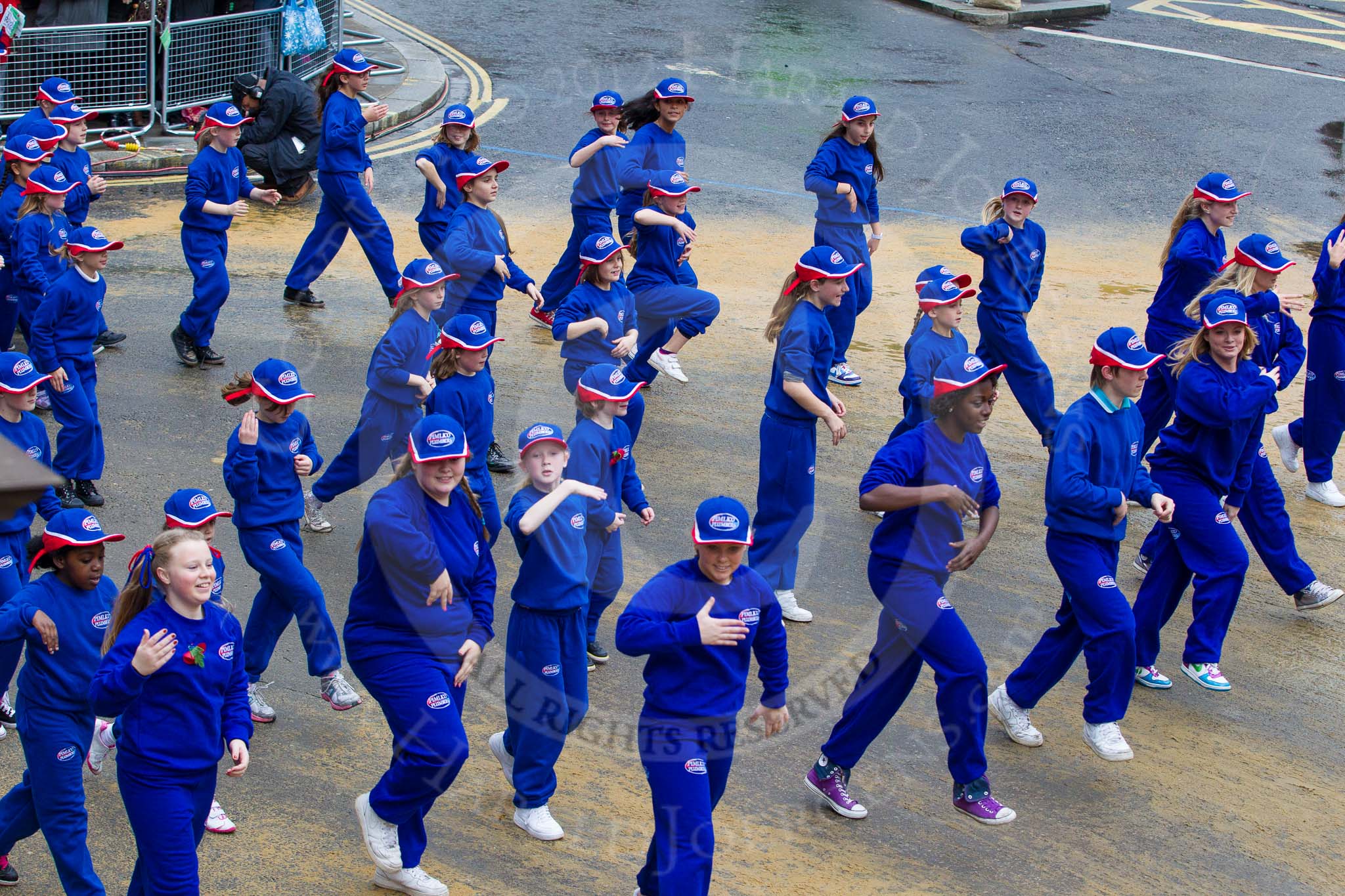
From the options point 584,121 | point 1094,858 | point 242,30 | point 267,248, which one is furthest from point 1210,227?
point 242,30

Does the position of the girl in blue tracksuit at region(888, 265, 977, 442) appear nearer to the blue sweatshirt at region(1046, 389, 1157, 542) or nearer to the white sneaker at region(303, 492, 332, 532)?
the blue sweatshirt at region(1046, 389, 1157, 542)

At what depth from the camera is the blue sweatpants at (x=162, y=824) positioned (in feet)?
16.5

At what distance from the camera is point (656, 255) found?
10367 millimetres

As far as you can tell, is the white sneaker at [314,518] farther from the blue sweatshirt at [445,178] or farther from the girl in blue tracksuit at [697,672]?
the girl in blue tracksuit at [697,672]

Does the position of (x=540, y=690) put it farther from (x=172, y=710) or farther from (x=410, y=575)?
(x=172, y=710)

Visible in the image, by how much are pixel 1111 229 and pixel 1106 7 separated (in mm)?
11215

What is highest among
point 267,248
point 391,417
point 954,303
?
point 954,303

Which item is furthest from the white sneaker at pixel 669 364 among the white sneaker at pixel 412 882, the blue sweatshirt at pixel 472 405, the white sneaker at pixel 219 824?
the white sneaker at pixel 412 882

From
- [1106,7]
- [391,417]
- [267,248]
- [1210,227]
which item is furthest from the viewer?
[1106,7]

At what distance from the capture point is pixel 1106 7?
24828 millimetres

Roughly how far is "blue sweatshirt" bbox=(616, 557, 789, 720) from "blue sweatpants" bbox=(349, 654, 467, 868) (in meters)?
0.77

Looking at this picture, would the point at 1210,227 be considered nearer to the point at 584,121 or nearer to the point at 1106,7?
the point at 584,121

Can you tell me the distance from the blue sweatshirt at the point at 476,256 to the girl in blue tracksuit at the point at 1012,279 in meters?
3.20

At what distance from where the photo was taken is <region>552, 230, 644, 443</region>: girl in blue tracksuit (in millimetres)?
8969
